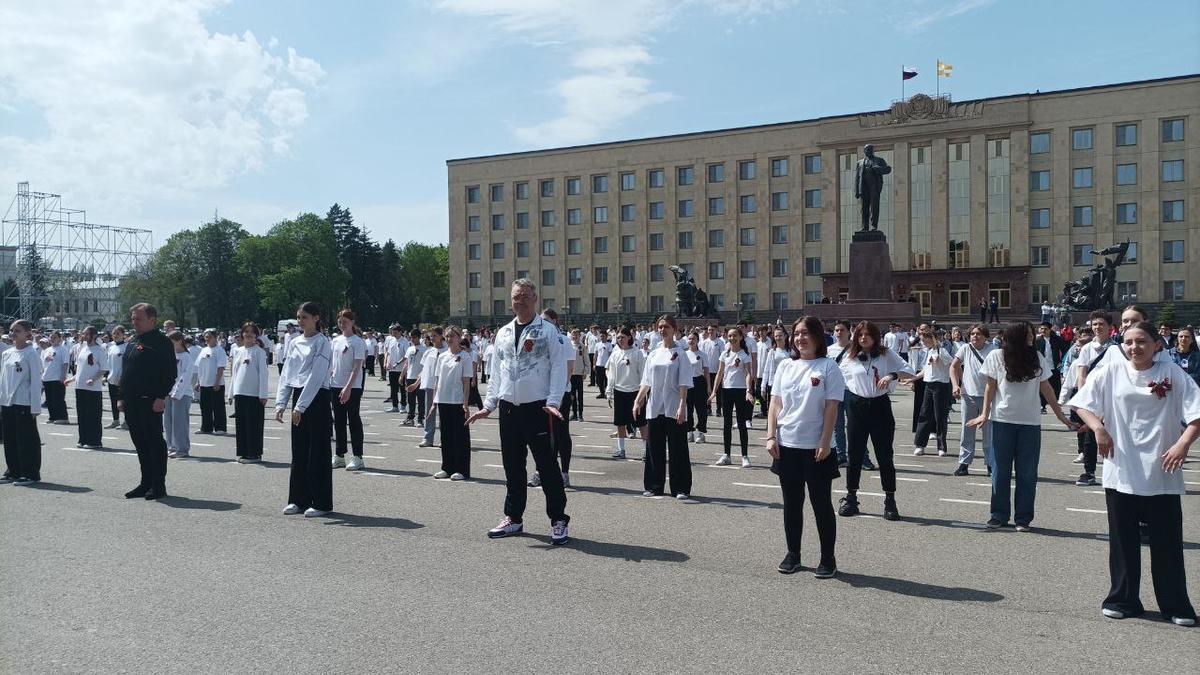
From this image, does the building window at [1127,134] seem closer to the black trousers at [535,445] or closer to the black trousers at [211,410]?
the black trousers at [211,410]

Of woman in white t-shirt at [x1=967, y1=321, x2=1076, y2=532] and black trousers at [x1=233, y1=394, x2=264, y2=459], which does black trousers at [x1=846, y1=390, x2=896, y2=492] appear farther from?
black trousers at [x1=233, y1=394, x2=264, y2=459]

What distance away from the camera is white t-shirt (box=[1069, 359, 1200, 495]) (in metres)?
5.31

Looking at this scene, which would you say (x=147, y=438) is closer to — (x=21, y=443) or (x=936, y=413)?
(x=21, y=443)

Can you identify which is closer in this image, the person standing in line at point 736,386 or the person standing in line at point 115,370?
the person standing in line at point 736,386

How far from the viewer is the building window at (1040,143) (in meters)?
65.1

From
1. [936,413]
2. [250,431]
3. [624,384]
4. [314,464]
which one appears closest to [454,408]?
[624,384]

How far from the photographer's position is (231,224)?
111 m

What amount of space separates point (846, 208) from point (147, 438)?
68092 mm

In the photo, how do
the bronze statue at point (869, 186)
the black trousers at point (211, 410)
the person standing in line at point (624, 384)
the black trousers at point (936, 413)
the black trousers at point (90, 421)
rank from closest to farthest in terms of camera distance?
the person standing in line at point (624, 384), the black trousers at point (936, 413), the black trousers at point (90, 421), the black trousers at point (211, 410), the bronze statue at point (869, 186)

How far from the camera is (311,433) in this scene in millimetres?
8656

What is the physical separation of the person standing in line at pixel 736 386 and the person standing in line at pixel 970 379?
2.76 meters

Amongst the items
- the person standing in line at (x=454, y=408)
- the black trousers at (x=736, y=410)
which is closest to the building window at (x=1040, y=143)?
the black trousers at (x=736, y=410)

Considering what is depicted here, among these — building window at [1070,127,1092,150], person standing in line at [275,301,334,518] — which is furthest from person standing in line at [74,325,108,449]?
building window at [1070,127,1092,150]

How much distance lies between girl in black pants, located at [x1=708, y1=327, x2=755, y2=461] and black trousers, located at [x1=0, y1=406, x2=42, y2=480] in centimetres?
873
